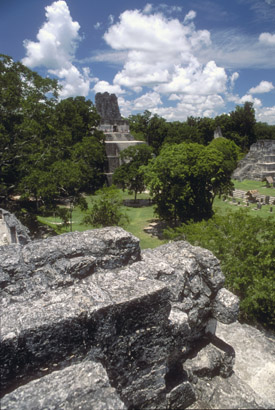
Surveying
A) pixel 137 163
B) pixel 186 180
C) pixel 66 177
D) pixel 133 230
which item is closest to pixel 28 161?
pixel 66 177

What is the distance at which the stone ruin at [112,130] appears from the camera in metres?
38.7

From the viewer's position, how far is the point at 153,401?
10.7 ft

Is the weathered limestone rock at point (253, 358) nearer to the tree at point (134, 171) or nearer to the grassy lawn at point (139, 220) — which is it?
the grassy lawn at point (139, 220)

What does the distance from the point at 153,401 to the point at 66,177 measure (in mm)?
14319

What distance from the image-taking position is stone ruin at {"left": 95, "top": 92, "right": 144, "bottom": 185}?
38.7 metres

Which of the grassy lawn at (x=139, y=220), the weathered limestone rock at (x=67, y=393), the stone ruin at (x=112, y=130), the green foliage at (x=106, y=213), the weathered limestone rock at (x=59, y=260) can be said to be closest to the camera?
the weathered limestone rock at (x=67, y=393)

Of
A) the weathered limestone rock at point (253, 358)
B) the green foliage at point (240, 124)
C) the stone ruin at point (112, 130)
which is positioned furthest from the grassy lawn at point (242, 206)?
the green foliage at point (240, 124)

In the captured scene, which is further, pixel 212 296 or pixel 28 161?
pixel 28 161

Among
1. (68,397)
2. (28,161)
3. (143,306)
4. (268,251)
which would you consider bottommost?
(268,251)

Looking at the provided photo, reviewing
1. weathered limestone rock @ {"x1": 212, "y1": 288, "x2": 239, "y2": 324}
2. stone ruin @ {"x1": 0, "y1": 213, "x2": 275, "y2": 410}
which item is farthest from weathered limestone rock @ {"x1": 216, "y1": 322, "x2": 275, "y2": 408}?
weathered limestone rock @ {"x1": 212, "y1": 288, "x2": 239, "y2": 324}

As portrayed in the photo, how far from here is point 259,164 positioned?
46750 millimetres

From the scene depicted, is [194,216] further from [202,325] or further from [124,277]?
[124,277]

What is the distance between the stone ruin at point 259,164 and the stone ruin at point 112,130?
18297mm

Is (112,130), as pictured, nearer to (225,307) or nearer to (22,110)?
(22,110)
